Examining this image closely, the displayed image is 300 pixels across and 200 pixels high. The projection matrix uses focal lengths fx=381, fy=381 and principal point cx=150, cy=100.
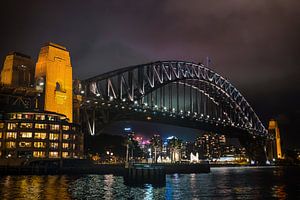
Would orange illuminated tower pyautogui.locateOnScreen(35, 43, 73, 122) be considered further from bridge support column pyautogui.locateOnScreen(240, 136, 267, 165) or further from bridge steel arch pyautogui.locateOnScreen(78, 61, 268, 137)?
bridge support column pyautogui.locateOnScreen(240, 136, 267, 165)

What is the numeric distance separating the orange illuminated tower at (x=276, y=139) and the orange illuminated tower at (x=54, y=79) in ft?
401

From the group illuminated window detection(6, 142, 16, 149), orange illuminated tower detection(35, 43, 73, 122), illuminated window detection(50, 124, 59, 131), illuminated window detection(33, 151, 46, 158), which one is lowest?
illuminated window detection(33, 151, 46, 158)

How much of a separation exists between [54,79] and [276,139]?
130m

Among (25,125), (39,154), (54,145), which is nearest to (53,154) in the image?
(54,145)

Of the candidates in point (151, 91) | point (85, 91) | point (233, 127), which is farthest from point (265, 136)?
point (85, 91)

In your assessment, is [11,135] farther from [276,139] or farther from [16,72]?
[276,139]

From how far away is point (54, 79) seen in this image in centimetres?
8625

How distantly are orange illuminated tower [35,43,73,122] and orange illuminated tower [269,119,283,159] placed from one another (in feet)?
401

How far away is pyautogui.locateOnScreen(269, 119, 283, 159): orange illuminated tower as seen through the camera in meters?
181

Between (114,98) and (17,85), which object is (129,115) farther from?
(17,85)

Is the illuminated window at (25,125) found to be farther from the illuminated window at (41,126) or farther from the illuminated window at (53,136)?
the illuminated window at (53,136)

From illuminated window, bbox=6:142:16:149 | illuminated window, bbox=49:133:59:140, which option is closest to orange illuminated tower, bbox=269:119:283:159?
illuminated window, bbox=49:133:59:140

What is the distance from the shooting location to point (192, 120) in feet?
409

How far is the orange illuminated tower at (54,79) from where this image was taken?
85000 mm
